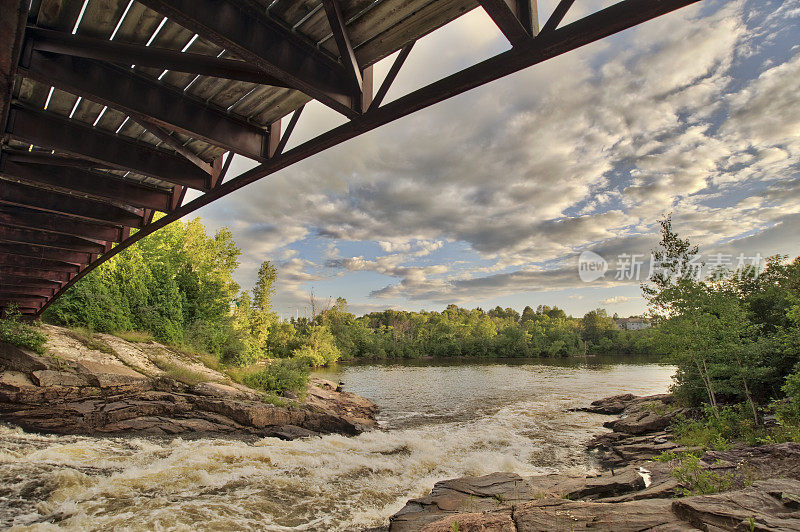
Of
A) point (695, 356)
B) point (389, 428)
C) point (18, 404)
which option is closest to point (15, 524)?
point (18, 404)

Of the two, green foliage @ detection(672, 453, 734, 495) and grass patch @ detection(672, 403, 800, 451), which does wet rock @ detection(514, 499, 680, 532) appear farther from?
grass patch @ detection(672, 403, 800, 451)

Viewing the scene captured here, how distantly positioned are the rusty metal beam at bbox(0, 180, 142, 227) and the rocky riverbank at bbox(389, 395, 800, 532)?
9.06 metres

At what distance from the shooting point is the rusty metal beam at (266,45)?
11.7ft

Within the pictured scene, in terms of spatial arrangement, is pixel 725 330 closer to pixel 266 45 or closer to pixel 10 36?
pixel 266 45

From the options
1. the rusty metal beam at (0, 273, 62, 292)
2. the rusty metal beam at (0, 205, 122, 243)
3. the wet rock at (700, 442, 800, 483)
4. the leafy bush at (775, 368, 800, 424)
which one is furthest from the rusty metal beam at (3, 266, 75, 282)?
the leafy bush at (775, 368, 800, 424)

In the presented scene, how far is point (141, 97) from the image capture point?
202 inches

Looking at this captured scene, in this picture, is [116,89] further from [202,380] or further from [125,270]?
[125,270]

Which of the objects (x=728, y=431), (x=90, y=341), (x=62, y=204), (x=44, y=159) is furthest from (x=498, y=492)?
(x=90, y=341)

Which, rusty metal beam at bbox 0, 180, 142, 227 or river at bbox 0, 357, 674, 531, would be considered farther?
rusty metal beam at bbox 0, 180, 142, 227

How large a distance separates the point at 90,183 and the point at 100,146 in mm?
1674

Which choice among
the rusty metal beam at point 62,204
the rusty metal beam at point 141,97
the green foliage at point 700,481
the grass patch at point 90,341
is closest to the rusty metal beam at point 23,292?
the grass patch at point 90,341

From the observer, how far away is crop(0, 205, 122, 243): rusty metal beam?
849 cm

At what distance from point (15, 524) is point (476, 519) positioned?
6923 mm

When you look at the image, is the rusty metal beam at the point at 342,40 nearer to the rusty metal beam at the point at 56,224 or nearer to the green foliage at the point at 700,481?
the green foliage at the point at 700,481
